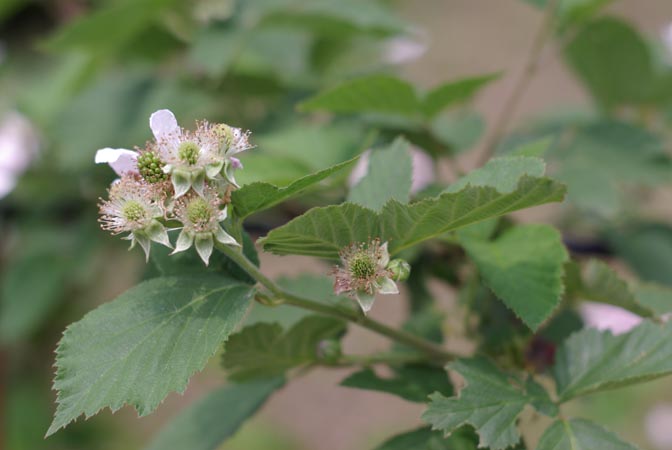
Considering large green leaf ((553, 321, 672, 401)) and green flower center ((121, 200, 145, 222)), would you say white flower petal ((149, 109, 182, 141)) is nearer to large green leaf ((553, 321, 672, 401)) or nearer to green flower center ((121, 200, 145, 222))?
green flower center ((121, 200, 145, 222))

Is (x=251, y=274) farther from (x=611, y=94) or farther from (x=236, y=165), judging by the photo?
(x=611, y=94)

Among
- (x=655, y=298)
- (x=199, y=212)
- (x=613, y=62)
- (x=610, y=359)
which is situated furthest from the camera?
(x=613, y=62)

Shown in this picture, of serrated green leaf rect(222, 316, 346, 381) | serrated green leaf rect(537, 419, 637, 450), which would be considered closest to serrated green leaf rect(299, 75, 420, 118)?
serrated green leaf rect(222, 316, 346, 381)

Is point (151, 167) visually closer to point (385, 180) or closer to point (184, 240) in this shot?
point (184, 240)

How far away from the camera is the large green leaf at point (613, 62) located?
39.7 inches

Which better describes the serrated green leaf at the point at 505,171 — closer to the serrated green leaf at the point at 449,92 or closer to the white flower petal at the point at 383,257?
the white flower petal at the point at 383,257

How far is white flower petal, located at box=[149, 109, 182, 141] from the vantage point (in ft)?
1.63

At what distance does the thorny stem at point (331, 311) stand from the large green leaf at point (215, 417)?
15 centimetres

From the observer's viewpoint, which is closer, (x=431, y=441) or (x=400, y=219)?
(x=400, y=219)

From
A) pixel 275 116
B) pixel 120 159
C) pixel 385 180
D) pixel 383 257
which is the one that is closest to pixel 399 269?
pixel 383 257

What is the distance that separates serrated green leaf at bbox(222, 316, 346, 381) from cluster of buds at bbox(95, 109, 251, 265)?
0.12 m

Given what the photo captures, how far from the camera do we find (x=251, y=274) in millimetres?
526

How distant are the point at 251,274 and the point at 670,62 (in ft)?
3.05

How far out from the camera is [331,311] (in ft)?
1.86
